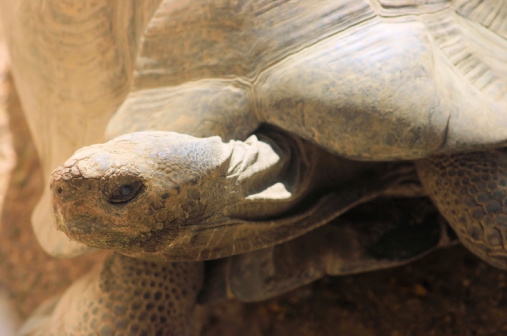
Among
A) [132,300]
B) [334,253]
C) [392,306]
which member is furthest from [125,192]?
[392,306]

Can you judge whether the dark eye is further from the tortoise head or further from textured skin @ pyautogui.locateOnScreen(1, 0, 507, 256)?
textured skin @ pyautogui.locateOnScreen(1, 0, 507, 256)

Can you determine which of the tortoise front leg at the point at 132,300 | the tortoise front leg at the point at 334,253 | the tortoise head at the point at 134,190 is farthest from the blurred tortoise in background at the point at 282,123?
the tortoise front leg at the point at 132,300

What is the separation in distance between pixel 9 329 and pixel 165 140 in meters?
1.15

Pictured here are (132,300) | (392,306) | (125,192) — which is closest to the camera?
(125,192)

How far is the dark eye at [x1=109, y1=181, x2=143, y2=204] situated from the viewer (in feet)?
3.46

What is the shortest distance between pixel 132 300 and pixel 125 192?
647 millimetres

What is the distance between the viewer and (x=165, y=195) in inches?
42.7

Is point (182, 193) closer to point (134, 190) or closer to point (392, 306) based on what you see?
point (134, 190)

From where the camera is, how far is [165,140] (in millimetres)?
1138

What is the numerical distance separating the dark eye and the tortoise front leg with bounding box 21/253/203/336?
0.61 metres

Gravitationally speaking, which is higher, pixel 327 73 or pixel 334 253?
pixel 327 73

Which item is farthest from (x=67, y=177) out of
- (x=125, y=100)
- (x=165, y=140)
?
Answer: (x=125, y=100)

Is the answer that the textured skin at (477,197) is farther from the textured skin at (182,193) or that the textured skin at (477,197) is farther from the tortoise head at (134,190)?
the tortoise head at (134,190)

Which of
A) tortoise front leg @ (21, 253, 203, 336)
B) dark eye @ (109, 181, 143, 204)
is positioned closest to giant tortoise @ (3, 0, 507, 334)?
dark eye @ (109, 181, 143, 204)
